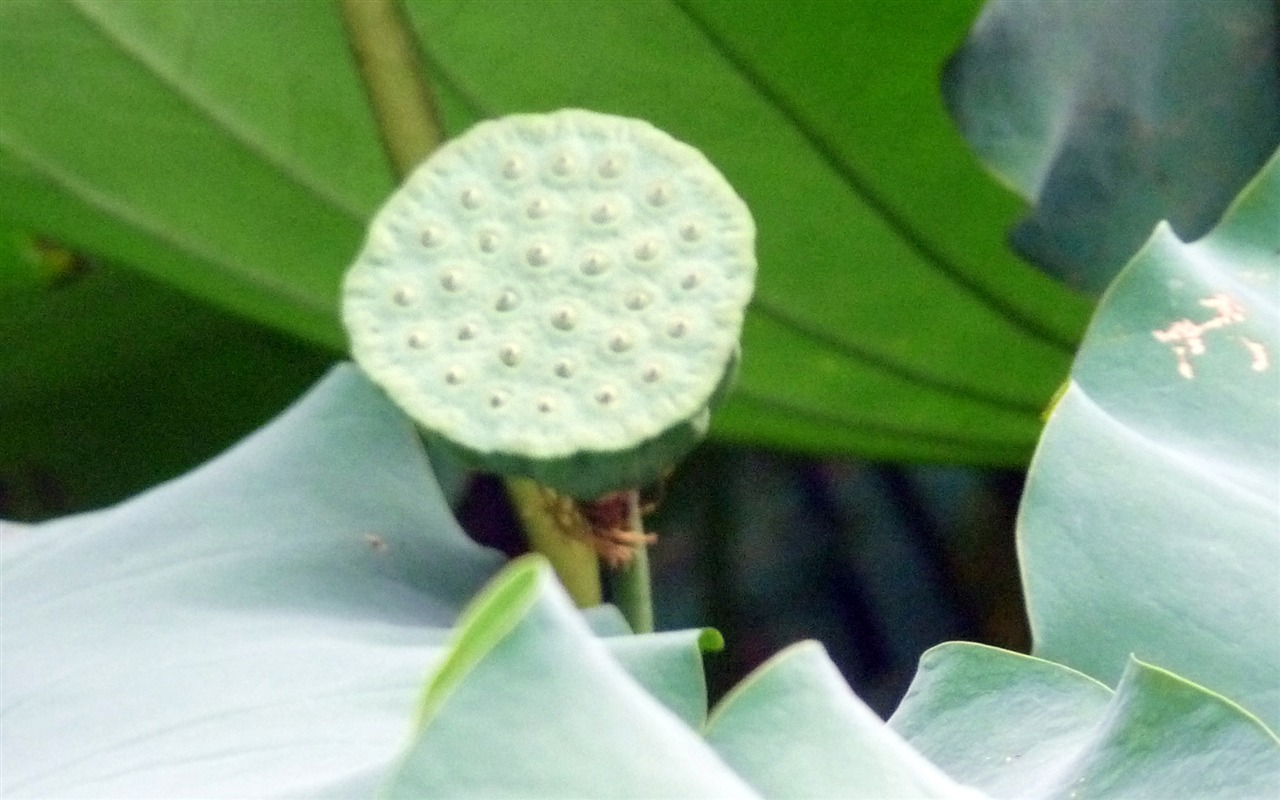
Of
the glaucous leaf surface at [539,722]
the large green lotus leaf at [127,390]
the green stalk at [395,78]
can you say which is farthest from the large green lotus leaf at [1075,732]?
the large green lotus leaf at [127,390]

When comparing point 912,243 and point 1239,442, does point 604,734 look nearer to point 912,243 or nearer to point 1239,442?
point 1239,442

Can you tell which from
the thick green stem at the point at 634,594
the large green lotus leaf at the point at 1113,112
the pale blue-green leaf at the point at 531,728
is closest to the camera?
the pale blue-green leaf at the point at 531,728

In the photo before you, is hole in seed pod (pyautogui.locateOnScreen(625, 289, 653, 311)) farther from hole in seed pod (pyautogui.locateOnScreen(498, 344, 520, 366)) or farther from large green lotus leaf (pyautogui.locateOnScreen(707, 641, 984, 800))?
large green lotus leaf (pyautogui.locateOnScreen(707, 641, 984, 800))

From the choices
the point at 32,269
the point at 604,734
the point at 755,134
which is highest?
the point at 604,734

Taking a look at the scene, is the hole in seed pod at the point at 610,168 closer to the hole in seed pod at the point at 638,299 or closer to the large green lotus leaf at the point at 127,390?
the hole in seed pod at the point at 638,299

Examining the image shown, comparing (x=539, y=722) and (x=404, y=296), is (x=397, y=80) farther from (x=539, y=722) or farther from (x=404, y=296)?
(x=539, y=722)

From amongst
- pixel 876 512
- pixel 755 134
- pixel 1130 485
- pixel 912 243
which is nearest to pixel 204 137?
pixel 755 134
